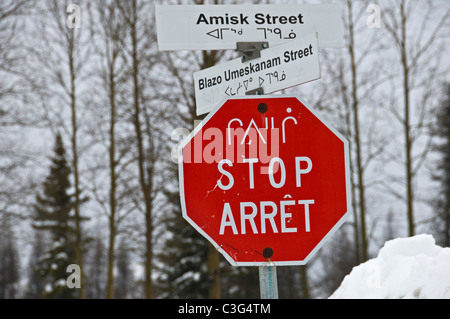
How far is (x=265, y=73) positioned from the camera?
2777mm

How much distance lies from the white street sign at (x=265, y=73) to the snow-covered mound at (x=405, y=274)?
264 centimetres

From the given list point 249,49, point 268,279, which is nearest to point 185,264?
point 249,49

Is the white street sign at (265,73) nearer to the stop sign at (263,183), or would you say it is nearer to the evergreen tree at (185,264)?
the stop sign at (263,183)

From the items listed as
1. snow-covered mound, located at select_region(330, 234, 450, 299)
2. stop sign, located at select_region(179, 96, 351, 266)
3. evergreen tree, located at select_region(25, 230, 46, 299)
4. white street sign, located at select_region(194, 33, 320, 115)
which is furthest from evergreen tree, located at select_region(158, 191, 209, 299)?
stop sign, located at select_region(179, 96, 351, 266)

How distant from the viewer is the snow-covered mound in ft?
15.8

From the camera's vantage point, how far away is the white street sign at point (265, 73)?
2.66 meters

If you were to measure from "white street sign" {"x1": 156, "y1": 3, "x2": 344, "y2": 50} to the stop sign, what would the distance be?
0.59 m

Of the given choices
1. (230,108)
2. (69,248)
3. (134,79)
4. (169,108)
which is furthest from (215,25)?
(69,248)

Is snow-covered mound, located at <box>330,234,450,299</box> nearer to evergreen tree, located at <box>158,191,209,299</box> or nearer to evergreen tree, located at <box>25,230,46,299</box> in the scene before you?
evergreen tree, located at <box>158,191,209,299</box>

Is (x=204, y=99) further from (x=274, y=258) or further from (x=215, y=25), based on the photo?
(x=274, y=258)

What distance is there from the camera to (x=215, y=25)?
2850mm

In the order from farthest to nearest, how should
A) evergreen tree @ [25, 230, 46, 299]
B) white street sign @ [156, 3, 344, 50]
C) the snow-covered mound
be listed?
evergreen tree @ [25, 230, 46, 299], the snow-covered mound, white street sign @ [156, 3, 344, 50]

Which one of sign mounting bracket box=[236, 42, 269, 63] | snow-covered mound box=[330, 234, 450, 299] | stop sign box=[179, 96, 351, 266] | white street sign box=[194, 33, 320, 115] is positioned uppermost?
sign mounting bracket box=[236, 42, 269, 63]

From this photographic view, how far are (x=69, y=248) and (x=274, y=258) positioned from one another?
3010 cm
